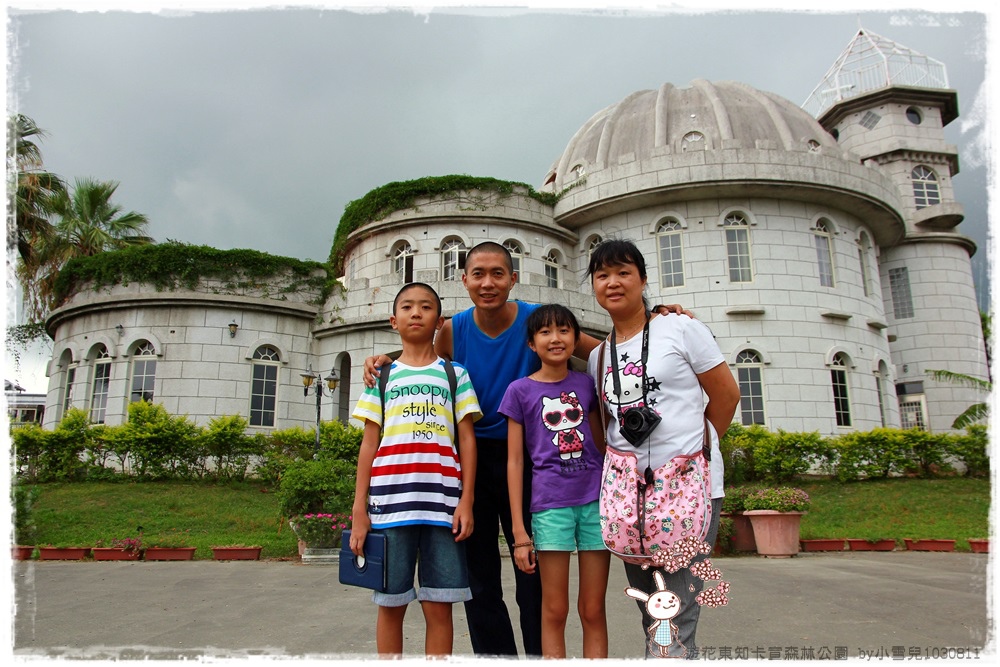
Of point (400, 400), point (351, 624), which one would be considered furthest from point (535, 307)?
point (351, 624)

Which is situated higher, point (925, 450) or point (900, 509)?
point (925, 450)

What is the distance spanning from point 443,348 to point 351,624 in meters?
2.33

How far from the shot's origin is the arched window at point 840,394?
1708 centimetres

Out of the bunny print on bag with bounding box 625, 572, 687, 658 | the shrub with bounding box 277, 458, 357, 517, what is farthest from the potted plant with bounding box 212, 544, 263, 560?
the bunny print on bag with bounding box 625, 572, 687, 658

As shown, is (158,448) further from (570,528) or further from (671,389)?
(671,389)

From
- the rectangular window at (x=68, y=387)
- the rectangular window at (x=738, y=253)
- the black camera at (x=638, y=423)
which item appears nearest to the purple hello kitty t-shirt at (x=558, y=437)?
the black camera at (x=638, y=423)

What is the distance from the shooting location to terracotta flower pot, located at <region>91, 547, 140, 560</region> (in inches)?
344

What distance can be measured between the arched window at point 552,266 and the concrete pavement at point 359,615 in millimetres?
12110

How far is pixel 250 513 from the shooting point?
38.7 ft

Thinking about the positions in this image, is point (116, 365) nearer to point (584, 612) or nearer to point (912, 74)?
point (584, 612)

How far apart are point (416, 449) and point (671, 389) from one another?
119cm

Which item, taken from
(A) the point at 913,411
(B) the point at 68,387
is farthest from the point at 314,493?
(A) the point at 913,411

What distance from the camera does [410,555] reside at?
301 centimetres

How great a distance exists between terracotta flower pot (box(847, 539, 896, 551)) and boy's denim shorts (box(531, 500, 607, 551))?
27.6 ft
